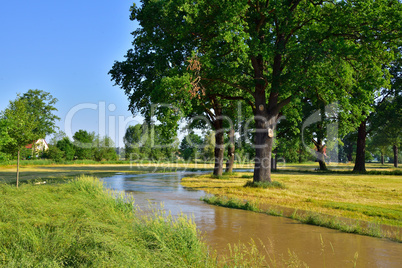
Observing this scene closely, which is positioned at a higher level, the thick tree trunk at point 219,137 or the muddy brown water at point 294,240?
the thick tree trunk at point 219,137

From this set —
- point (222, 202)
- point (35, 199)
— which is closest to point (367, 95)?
point (222, 202)

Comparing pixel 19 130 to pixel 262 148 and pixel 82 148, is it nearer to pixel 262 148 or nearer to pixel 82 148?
pixel 262 148

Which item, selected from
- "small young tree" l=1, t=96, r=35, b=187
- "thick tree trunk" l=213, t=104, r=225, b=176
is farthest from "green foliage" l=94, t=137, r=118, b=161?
"small young tree" l=1, t=96, r=35, b=187

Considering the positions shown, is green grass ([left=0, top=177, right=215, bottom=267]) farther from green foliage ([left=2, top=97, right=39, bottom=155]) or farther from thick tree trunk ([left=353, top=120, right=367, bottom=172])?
thick tree trunk ([left=353, top=120, right=367, bottom=172])

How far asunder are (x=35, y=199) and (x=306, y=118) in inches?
1473

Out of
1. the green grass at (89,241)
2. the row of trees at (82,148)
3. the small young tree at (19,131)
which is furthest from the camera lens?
the row of trees at (82,148)

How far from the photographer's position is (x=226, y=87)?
2297 cm

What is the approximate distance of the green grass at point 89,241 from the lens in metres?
5.05

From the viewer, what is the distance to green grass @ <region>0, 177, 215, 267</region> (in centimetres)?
505

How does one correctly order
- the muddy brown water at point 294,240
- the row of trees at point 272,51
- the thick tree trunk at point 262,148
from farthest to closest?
the thick tree trunk at point 262,148, the row of trees at point 272,51, the muddy brown water at point 294,240

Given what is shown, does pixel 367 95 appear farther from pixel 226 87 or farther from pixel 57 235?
pixel 57 235

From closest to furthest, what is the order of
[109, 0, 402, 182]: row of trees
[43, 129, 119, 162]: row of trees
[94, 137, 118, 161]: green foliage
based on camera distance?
1. [109, 0, 402, 182]: row of trees
2. [43, 129, 119, 162]: row of trees
3. [94, 137, 118, 161]: green foliage

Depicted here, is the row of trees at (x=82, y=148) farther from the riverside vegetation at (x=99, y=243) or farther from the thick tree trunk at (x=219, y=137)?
the riverside vegetation at (x=99, y=243)

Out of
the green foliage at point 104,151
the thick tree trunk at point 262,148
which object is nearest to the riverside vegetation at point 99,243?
the thick tree trunk at point 262,148
